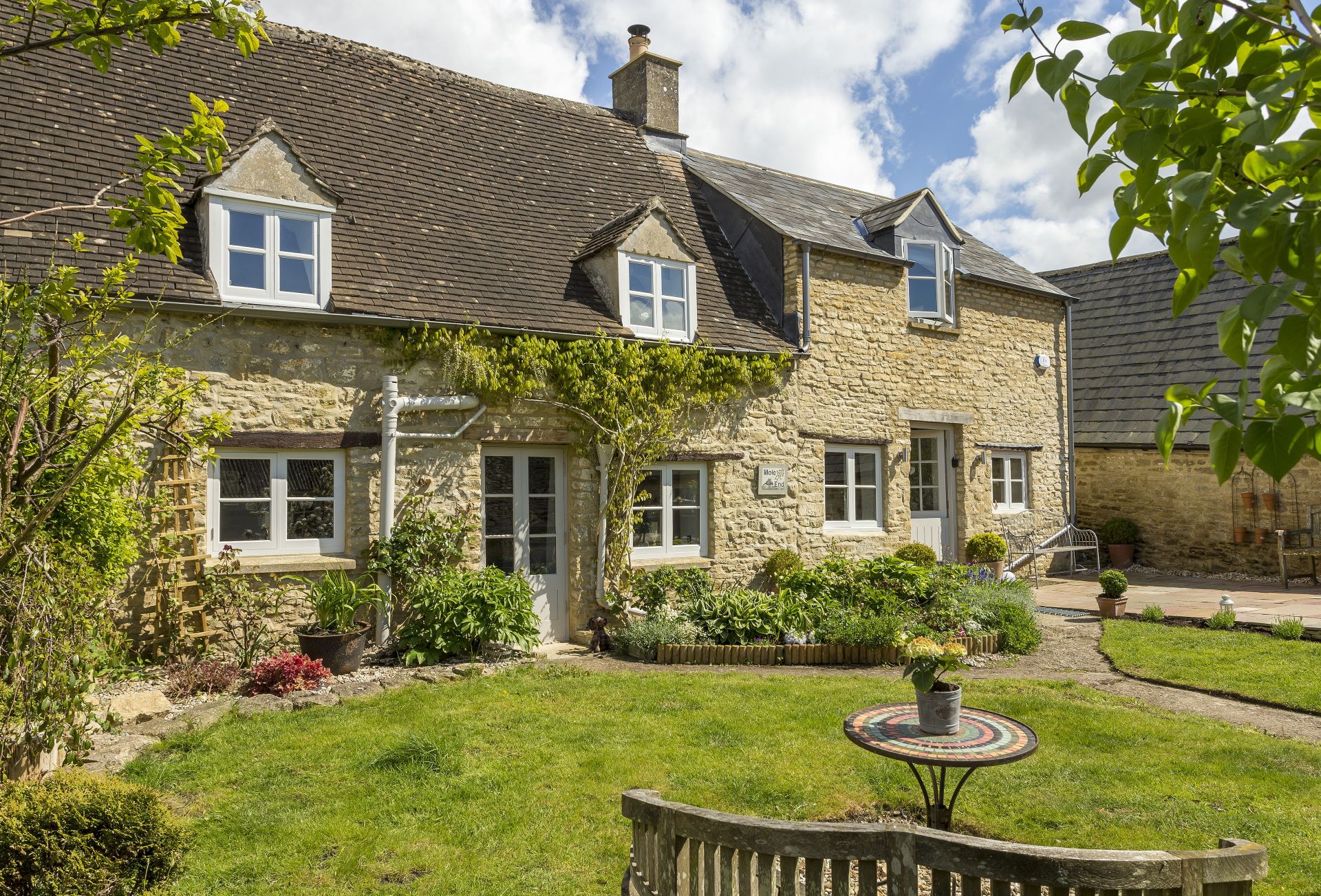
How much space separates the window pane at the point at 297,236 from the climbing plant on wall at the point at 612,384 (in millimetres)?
1513

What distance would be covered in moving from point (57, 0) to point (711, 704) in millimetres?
6931

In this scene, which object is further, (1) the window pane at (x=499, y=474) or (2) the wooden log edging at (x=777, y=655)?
(1) the window pane at (x=499, y=474)

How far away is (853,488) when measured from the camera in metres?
14.5

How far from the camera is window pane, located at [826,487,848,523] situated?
14.3 m

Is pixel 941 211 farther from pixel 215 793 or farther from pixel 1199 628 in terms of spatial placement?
pixel 215 793

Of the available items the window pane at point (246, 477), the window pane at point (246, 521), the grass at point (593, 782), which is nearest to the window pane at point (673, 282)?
the window pane at point (246, 477)

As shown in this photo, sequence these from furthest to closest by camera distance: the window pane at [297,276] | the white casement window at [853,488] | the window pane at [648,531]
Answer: the white casement window at [853,488]
the window pane at [648,531]
the window pane at [297,276]

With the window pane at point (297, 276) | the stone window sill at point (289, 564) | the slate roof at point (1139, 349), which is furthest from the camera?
the slate roof at point (1139, 349)

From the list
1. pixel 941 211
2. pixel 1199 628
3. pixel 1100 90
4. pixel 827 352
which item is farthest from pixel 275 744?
pixel 941 211

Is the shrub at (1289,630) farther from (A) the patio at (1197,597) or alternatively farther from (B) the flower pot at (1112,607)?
(B) the flower pot at (1112,607)

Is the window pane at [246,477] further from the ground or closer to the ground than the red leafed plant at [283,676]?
further from the ground

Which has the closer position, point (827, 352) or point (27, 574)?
point (27, 574)

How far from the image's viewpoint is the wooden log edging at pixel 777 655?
10242mm

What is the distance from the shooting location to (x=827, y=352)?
14.1 meters
